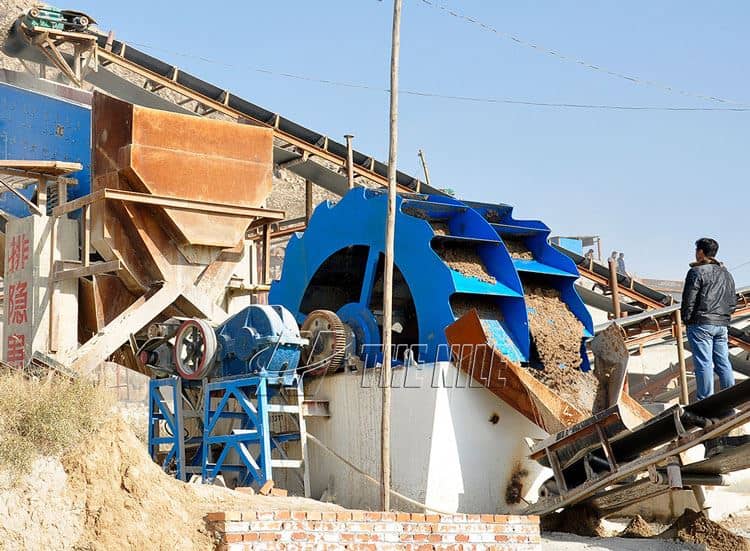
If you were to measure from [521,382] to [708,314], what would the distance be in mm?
1966

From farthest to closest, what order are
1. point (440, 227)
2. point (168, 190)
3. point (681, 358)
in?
point (681, 358) → point (168, 190) → point (440, 227)

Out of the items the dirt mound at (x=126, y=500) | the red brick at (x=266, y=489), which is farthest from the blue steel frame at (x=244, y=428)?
the dirt mound at (x=126, y=500)

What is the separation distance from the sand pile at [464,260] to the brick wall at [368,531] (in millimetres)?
4038

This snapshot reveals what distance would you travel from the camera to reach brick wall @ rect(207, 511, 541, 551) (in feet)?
23.9

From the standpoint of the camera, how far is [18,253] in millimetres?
14266

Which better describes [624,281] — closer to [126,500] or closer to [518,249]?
[518,249]

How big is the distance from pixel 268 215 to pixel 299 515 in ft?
23.3

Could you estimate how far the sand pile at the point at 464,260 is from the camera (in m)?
12.6

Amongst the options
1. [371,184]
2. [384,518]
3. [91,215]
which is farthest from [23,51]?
[384,518]

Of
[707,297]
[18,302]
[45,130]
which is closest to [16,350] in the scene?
[18,302]

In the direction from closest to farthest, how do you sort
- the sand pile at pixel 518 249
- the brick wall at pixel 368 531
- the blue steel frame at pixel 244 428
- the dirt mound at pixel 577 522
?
1. the brick wall at pixel 368 531
2. the dirt mound at pixel 577 522
3. the blue steel frame at pixel 244 428
4. the sand pile at pixel 518 249

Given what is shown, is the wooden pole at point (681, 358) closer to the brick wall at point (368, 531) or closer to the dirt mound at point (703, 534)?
the dirt mound at point (703, 534)

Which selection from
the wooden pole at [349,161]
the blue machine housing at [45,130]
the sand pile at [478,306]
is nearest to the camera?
the sand pile at [478,306]

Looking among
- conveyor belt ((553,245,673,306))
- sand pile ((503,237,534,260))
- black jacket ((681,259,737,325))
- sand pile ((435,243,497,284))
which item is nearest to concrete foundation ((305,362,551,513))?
sand pile ((435,243,497,284))
